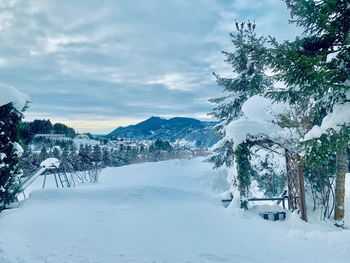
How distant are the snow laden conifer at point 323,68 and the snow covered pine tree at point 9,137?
7176mm

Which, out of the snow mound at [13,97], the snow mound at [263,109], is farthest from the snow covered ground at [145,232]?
the snow mound at [263,109]

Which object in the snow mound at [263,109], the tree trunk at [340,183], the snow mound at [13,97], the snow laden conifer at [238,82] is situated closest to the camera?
the snow mound at [13,97]

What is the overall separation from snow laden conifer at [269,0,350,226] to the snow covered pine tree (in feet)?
23.5

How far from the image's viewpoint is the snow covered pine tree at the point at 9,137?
8.19 metres

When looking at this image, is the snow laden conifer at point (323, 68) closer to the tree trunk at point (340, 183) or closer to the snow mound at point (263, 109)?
the tree trunk at point (340, 183)

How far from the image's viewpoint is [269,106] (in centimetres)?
1048

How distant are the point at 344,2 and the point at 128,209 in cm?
799

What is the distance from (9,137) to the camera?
8.46 m

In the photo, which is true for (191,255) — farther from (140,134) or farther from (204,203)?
(140,134)

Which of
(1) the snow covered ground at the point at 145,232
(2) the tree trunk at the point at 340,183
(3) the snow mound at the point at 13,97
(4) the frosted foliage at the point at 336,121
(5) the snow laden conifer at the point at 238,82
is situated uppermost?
(5) the snow laden conifer at the point at 238,82

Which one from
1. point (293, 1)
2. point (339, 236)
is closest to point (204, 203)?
point (339, 236)

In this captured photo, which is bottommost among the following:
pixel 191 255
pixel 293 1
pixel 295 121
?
pixel 191 255

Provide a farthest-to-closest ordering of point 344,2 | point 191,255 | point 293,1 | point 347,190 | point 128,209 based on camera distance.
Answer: point 347,190, point 293,1, point 128,209, point 344,2, point 191,255

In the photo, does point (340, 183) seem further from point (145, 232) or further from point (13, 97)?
point (13, 97)
